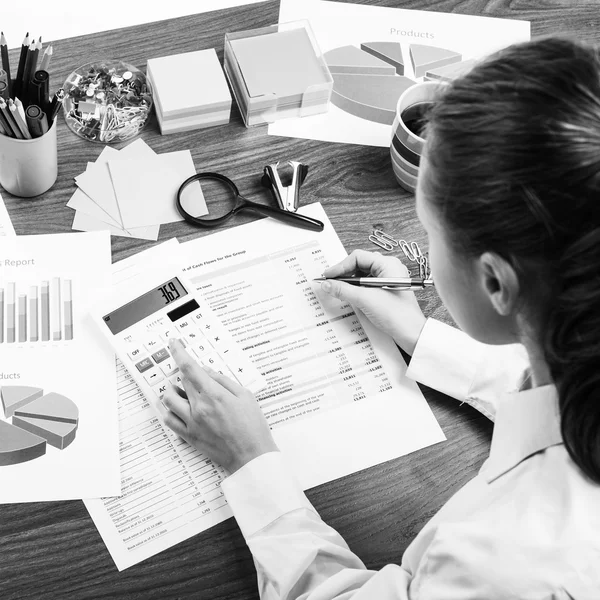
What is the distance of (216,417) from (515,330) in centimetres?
36

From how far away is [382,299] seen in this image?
0.95 meters

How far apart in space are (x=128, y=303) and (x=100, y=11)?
757mm

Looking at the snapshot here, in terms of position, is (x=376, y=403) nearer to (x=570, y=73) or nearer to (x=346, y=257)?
(x=346, y=257)

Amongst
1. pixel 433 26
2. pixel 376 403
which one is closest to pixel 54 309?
pixel 376 403

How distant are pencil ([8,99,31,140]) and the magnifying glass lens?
220mm

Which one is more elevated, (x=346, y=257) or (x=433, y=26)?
(x=433, y=26)

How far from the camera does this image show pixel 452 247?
25.7 inches

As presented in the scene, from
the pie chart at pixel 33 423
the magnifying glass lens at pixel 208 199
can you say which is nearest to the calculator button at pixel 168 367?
the pie chart at pixel 33 423

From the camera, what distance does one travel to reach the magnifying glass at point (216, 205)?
990 millimetres

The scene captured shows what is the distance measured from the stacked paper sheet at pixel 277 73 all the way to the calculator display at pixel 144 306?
0.30 meters

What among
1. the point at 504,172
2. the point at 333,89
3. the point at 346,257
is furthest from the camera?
the point at 333,89

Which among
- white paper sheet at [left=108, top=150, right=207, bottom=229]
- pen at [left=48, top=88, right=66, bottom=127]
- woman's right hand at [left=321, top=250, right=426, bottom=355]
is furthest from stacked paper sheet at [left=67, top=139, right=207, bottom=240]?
woman's right hand at [left=321, top=250, right=426, bottom=355]

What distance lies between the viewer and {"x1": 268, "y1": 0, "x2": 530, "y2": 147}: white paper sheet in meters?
1.17

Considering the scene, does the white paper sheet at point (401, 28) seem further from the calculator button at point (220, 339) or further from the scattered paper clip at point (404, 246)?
the calculator button at point (220, 339)
